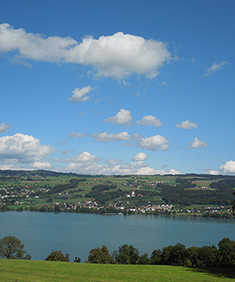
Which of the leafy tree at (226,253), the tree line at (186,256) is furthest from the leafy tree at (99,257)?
the leafy tree at (226,253)

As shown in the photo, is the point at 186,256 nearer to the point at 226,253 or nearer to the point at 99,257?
the point at 226,253

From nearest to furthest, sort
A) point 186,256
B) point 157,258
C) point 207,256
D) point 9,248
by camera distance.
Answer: point 207,256 → point 186,256 → point 157,258 → point 9,248

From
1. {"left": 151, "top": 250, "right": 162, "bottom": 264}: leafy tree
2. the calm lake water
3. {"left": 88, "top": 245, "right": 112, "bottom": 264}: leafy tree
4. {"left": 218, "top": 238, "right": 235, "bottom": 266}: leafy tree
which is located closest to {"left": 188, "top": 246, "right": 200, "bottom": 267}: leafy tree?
{"left": 218, "top": 238, "right": 235, "bottom": 266}: leafy tree

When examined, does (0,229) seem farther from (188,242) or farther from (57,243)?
(188,242)

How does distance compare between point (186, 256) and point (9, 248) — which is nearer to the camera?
point (186, 256)

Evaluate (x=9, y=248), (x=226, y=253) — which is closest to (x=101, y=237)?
(x=9, y=248)

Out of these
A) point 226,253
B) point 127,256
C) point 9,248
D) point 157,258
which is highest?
point 226,253

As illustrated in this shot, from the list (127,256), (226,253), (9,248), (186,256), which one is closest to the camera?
(226,253)

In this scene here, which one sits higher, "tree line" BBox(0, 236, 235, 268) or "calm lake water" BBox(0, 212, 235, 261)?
"tree line" BBox(0, 236, 235, 268)

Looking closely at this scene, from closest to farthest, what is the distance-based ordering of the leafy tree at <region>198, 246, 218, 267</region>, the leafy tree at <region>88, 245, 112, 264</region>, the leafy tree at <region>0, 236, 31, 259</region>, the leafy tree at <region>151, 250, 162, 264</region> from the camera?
the leafy tree at <region>198, 246, 218, 267</region>
the leafy tree at <region>88, 245, 112, 264</region>
the leafy tree at <region>151, 250, 162, 264</region>
the leafy tree at <region>0, 236, 31, 259</region>

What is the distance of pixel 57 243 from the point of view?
91688 mm

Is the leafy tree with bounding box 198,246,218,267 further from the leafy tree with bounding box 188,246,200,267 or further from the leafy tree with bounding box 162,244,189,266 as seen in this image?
the leafy tree with bounding box 162,244,189,266

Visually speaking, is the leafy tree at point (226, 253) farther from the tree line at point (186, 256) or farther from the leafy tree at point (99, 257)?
the leafy tree at point (99, 257)

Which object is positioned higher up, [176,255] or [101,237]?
[176,255]
